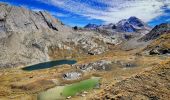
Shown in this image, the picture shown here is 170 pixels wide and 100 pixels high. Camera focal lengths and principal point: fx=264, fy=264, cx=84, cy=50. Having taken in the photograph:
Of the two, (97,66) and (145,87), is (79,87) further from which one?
(145,87)

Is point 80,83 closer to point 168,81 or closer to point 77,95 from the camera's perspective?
point 77,95

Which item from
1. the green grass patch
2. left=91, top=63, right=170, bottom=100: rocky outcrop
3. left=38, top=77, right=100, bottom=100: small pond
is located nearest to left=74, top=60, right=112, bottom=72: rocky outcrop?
the green grass patch

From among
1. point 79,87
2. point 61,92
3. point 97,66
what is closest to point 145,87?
point 61,92

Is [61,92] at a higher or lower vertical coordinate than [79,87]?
lower

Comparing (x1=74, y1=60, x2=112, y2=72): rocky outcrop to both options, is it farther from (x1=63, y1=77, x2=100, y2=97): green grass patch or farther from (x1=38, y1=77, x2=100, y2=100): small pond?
(x1=38, y1=77, x2=100, y2=100): small pond

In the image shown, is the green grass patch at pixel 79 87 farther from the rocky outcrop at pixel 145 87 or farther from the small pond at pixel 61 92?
the rocky outcrop at pixel 145 87

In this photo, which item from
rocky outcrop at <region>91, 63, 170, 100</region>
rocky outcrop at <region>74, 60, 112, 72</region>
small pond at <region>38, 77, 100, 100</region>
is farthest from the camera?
rocky outcrop at <region>74, 60, 112, 72</region>

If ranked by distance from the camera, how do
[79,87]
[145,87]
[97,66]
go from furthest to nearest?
[97,66]
[79,87]
[145,87]

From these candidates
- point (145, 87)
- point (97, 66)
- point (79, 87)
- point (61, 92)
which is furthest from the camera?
point (97, 66)

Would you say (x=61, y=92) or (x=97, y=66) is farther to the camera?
(x=97, y=66)

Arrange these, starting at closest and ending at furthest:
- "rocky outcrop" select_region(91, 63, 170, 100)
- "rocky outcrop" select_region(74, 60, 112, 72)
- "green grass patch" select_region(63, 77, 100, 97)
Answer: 1. "rocky outcrop" select_region(91, 63, 170, 100)
2. "green grass patch" select_region(63, 77, 100, 97)
3. "rocky outcrop" select_region(74, 60, 112, 72)

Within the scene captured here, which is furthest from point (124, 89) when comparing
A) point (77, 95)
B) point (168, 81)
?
point (77, 95)
